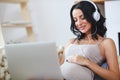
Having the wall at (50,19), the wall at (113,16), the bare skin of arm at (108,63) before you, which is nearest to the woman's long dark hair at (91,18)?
the bare skin of arm at (108,63)

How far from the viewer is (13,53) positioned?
98cm

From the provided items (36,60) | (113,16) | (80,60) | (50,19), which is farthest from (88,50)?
(50,19)

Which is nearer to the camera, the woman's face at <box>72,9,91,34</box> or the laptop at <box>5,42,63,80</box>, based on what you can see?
the laptop at <box>5,42,63,80</box>

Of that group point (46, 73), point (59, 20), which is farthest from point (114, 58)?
point (59, 20)

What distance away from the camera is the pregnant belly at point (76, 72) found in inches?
44.9

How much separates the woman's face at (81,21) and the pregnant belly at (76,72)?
230 millimetres

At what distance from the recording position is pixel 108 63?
1160 mm

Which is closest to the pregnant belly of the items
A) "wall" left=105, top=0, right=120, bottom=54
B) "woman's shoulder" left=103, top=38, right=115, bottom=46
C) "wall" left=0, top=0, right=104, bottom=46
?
"woman's shoulder" left=103, top=38, right=115, bottom=46

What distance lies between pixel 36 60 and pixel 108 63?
1.37 ft

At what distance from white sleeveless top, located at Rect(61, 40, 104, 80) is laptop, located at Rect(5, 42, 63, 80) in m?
0.19

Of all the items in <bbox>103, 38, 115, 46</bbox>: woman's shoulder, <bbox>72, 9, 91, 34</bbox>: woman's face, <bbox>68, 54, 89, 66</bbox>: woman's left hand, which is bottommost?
<bbox>68, 54, 89, 66</bbox>: woman's left hand

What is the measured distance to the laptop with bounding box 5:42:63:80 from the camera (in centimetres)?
95

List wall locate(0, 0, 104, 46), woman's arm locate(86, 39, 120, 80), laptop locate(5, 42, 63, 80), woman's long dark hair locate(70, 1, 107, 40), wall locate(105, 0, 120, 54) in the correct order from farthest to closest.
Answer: wall locate(0, 0, 104, 46), wall locate(105, 0, 120, 54), woman's long dark hair locate(70, 1, 107, 40), woman's arm locate(86, 39, 120, 80), laptop locate(5, 42, 63, 80)

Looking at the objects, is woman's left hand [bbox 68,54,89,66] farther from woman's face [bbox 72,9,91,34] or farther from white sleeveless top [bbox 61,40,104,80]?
woman's face [bbox 72,9,91,34]
